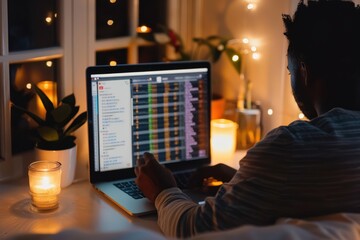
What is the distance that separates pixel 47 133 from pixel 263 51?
83cm

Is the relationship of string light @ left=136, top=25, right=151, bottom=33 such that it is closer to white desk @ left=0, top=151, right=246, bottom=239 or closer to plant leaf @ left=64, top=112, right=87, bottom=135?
plant leaf @ left=64, top=112, right=87, bottom=135

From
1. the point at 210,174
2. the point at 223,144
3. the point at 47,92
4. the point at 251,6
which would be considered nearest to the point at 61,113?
the point at 47,92

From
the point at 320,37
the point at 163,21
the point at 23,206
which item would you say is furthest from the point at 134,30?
the point at 320,37

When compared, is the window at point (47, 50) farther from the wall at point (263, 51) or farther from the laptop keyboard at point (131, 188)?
the wall at point (263, 51)

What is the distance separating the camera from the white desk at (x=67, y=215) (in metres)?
1.62

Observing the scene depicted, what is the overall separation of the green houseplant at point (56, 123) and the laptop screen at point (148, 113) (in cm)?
7

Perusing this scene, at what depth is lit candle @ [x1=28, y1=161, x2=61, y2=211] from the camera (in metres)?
1.71

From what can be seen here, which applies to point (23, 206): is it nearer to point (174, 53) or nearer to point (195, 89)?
point (195, 89)

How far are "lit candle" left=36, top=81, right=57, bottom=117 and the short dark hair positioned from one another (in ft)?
2.78

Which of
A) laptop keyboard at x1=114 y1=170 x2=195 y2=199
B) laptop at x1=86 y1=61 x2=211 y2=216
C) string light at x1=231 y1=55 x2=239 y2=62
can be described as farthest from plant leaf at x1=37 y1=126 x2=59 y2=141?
string light at x1=231 y1=55 x2=239 y2=62

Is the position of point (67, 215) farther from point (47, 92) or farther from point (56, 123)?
point (47, 92)

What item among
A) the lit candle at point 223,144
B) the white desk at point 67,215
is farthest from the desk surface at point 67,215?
the lit candle at point 223,144

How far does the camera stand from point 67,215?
5.57 feet

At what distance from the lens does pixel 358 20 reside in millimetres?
1448
